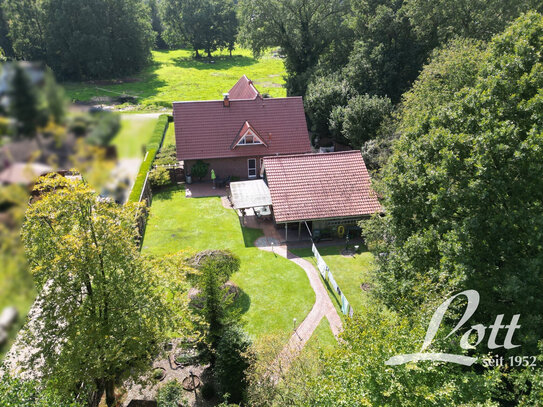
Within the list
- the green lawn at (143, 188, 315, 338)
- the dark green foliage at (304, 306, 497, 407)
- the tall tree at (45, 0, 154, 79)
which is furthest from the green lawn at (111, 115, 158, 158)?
the green lawn at (143, 188, 315, 338)

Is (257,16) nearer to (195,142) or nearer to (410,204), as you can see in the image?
(195,142)

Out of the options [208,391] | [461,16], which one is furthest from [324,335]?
[461,16]

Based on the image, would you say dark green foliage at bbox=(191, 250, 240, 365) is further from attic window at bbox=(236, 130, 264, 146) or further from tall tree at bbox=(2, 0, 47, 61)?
attic window at bbox=(236, 130, 264, 146)

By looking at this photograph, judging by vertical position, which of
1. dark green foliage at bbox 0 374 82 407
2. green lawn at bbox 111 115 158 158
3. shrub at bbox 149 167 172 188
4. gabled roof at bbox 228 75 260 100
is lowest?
shrub at bbox 149 167 172 188

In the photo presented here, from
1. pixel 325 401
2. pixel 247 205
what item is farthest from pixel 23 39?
pixel 247 205

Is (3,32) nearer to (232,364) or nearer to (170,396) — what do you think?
(170,396)

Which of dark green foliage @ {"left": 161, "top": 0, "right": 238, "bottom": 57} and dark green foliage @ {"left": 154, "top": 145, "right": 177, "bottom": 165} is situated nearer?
dark green foliage @ {"left": 154, "top": 145, "right": 177, "bottom": 165}
